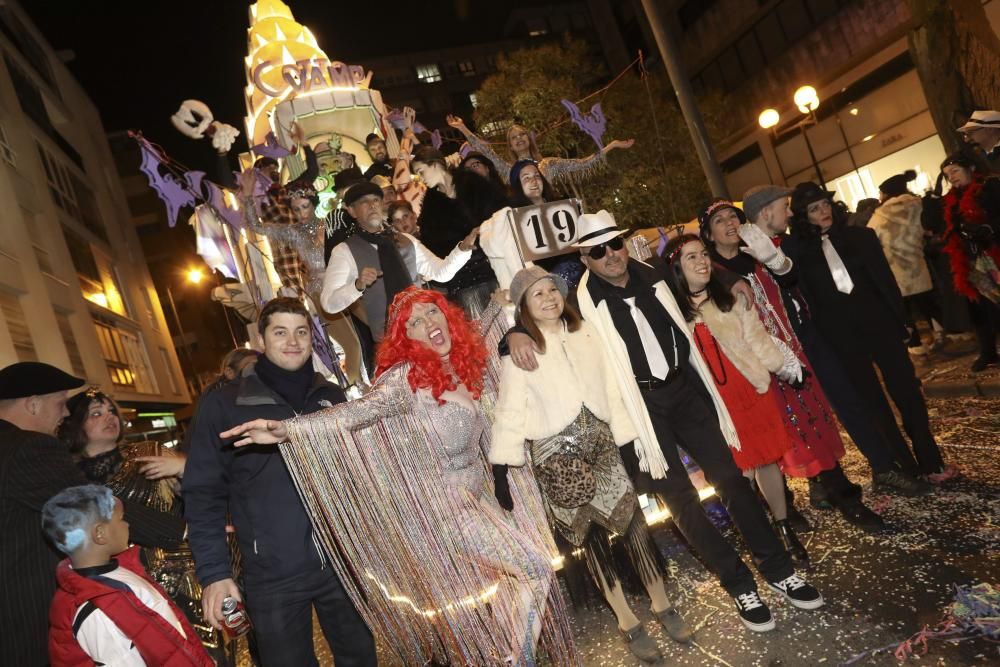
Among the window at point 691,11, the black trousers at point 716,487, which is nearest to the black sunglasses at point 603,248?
the black trousers at point 716,487

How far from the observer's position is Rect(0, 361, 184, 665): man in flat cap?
2.76 meters

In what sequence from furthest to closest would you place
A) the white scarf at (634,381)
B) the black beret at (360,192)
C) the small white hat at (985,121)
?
the small white hat at (985,121) → the black beret at (360,192) → the white scarf at (634,381)

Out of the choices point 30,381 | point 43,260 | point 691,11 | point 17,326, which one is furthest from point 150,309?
point 30,381

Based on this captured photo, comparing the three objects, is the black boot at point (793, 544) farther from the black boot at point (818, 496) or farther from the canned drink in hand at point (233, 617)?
the canned drink in hand at point (233, 617)

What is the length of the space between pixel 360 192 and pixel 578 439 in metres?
2.60

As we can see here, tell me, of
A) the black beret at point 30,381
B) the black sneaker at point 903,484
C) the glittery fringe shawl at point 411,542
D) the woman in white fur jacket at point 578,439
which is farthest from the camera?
the black sneaker at point 903,484

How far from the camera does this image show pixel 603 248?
3.71 metres

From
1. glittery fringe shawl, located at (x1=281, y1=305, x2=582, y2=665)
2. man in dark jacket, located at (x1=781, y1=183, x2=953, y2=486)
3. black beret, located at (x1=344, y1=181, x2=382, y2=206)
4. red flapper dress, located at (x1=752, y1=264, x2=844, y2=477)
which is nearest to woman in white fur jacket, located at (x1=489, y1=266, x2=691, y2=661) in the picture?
glittery fringe shawl, located at (x1=281, y1=305, x2=582, y2=665)

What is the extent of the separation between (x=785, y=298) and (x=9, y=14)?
28.0m

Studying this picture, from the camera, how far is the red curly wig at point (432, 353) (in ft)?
10.6

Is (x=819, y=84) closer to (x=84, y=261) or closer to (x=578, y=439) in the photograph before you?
(x=578, y=439)

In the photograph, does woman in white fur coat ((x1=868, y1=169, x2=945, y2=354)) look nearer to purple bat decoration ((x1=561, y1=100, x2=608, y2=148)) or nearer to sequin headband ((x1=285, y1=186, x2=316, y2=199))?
purple bat decoration ((x1=561, y1=100, x2=608, y2=148))

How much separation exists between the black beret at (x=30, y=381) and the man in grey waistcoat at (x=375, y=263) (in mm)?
1595

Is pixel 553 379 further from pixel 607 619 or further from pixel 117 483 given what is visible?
pixel 117 483
